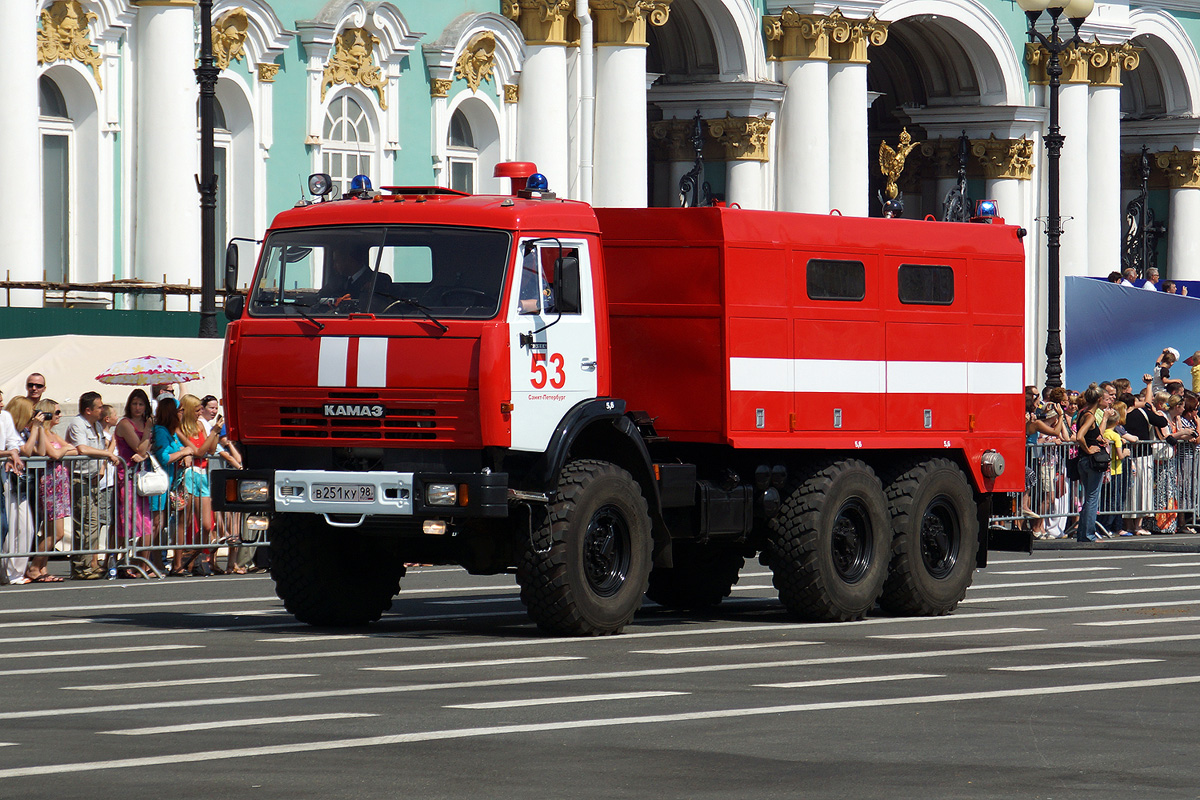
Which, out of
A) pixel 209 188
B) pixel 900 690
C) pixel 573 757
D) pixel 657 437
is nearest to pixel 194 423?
pixel 209 188

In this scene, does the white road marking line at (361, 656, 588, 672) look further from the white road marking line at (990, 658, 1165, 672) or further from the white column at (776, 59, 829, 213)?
the white column at (776, 59, 829, 213)

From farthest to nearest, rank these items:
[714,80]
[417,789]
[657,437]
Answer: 1. [714,80]
2. [657,437]
3. [417,789]

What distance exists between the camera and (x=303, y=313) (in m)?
14.9

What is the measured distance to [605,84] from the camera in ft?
119

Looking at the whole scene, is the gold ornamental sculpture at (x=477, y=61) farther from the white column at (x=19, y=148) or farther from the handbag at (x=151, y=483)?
the handbag at (x=151, y=483)

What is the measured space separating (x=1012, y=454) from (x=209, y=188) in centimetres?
1058

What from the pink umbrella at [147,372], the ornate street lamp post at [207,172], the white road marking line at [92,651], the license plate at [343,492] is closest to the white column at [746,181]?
the ornate street lamp post at [207,172]

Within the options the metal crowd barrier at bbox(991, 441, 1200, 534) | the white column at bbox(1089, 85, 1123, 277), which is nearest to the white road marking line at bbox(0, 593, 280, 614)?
the metal crowd barrier at bbox(991, 441, 1200, 534)

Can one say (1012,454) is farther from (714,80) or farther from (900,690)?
(714,80)

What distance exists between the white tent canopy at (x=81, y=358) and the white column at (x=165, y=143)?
515 centimetres

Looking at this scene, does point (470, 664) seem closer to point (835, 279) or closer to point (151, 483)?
point (835, 279)

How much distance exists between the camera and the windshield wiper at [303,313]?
14719 mm

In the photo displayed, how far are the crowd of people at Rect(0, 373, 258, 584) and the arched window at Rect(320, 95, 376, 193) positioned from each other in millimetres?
12405

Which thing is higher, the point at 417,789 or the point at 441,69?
the point at 441,69
